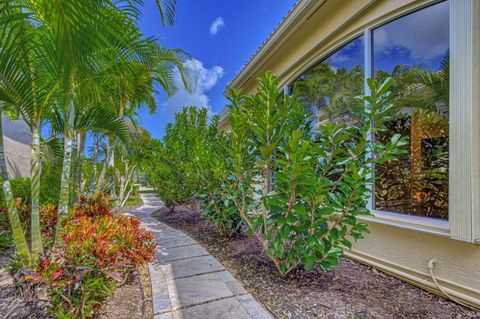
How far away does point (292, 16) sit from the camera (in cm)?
446

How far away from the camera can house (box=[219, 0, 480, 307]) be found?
247 centimetres

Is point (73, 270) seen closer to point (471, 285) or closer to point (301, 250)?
point (301, 250)

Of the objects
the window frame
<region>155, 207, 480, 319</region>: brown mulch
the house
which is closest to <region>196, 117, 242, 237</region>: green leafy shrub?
<region>155, 207, 480, 319</region>: brown mulch

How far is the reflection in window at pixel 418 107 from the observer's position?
9.61 ft

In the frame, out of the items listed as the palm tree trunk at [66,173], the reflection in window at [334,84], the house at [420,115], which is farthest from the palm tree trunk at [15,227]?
the reflection in window at [334,84]

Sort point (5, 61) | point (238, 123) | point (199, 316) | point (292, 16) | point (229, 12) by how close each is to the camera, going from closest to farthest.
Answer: point (199, 316)
point (5, 61)
point (238, 123)
point (292, 16)
point (229, 12)

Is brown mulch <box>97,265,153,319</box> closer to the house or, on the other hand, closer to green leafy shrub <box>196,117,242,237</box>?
green leafy shrub <box>196,117,242,237</box>

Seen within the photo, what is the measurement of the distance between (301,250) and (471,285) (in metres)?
1.80

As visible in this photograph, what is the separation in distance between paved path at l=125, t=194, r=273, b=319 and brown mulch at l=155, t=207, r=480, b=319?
0.17 m

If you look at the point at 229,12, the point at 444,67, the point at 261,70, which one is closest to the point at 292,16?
the point at 261,70

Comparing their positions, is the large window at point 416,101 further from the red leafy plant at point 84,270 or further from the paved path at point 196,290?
the red leafy plant at point 84,270

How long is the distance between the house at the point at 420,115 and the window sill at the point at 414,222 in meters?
0.01

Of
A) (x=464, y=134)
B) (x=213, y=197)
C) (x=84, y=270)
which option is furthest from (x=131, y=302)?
(x=464, y=134)

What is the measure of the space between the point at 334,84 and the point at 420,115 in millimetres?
1782
